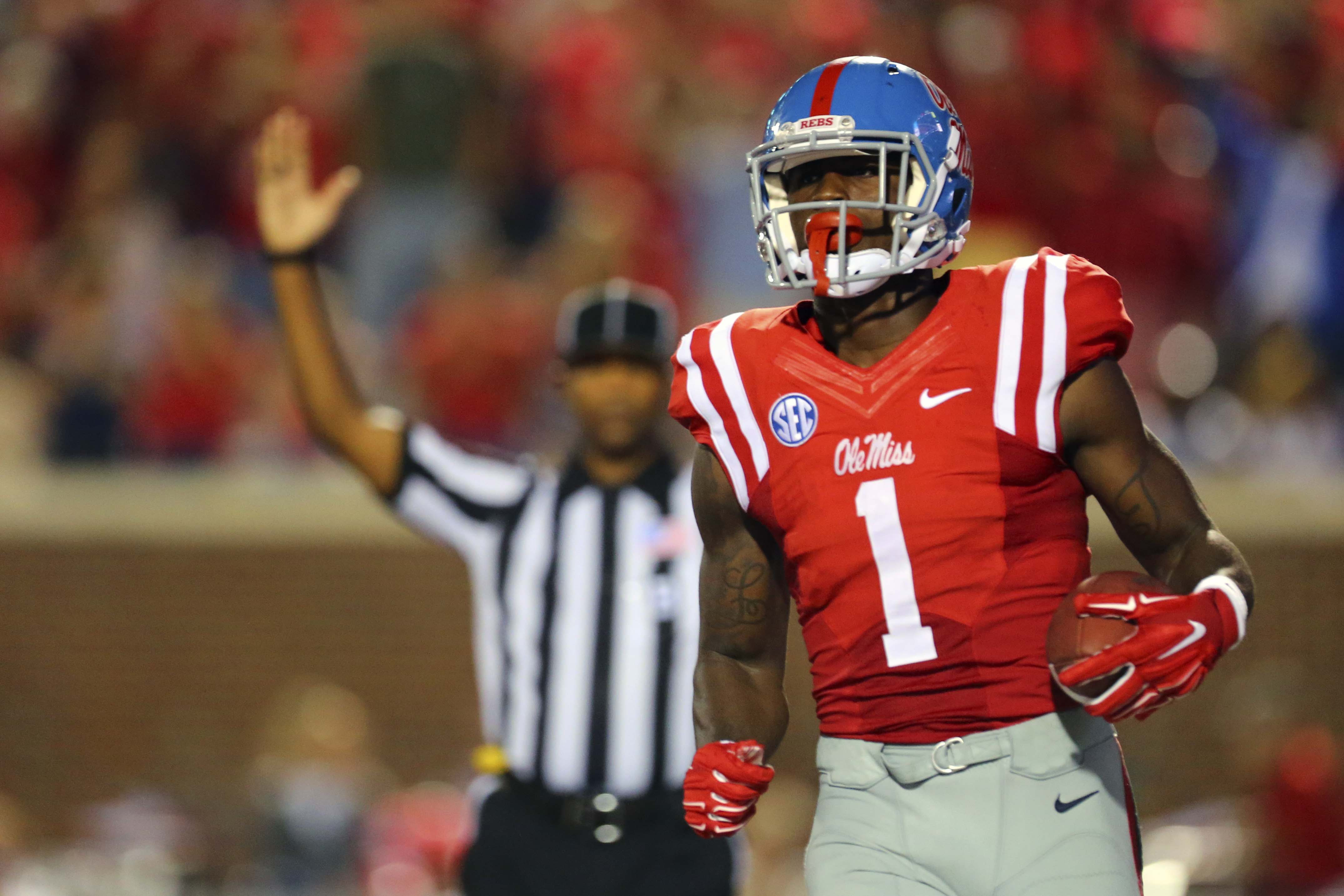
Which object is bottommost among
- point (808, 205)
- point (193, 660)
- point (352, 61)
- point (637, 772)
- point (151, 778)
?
point (151, 778)

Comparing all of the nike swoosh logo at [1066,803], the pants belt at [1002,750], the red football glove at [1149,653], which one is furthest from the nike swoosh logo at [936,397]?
the nike swoosh logo at [1066,803]

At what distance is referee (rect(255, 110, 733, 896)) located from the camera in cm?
371

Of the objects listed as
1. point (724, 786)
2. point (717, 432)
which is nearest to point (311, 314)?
point (717, 432)

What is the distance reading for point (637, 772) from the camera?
379 cm

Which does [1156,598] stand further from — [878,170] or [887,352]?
[878,170]

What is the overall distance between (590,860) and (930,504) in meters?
1.52

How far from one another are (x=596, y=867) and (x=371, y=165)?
4.94m

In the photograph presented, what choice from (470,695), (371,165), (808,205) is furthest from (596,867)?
(371,165)

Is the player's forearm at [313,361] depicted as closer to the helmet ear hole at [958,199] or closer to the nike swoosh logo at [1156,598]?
the helmet ear hole at [958,199]

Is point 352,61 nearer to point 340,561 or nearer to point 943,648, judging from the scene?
point 340,561

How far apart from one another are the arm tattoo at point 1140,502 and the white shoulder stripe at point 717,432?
0.53 metres

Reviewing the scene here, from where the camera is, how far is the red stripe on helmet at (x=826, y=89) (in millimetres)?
2551

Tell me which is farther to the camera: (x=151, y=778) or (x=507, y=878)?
(x=151, y=778)

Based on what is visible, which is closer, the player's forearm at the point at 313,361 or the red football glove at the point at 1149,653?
the red football glove at the point at 1149,653
